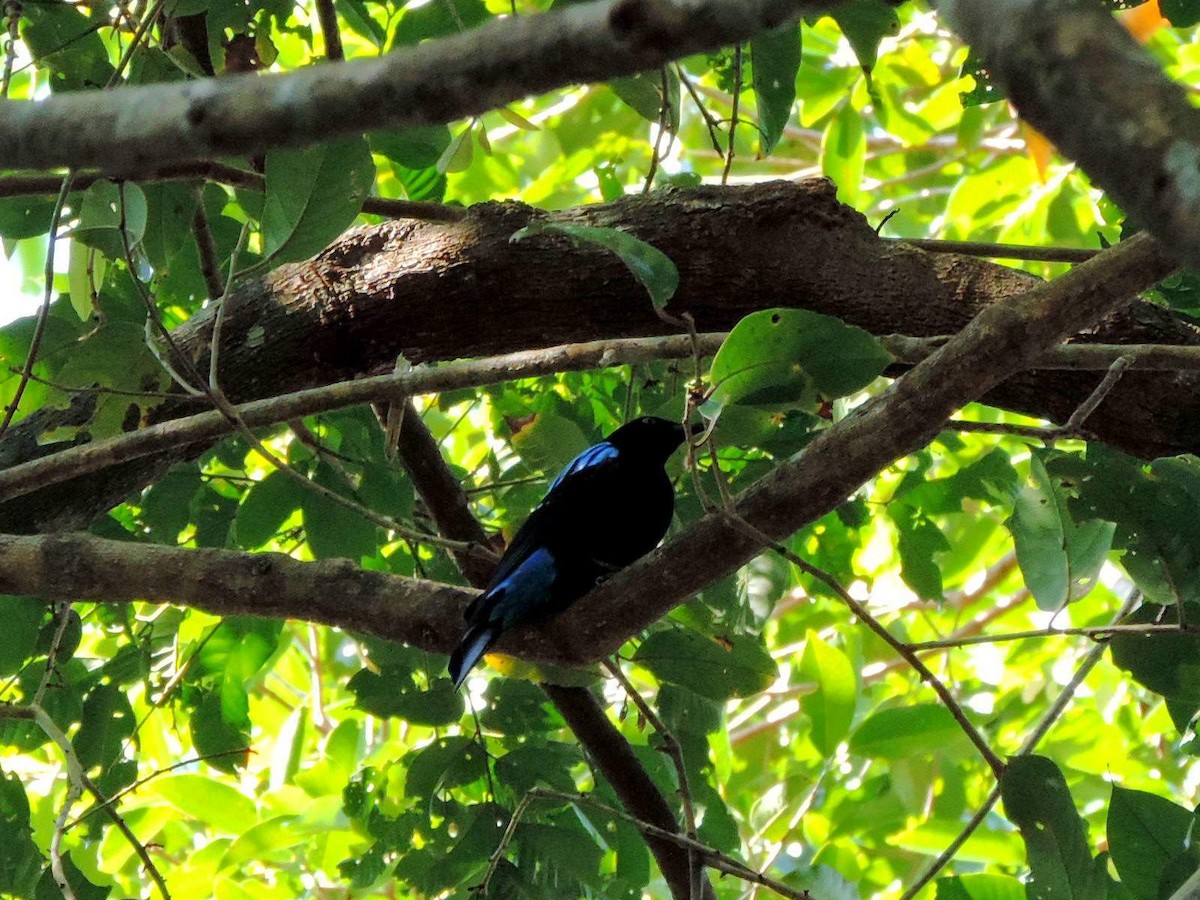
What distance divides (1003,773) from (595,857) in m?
1.01

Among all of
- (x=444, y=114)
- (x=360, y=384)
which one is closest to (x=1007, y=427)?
(x=360, y=384)

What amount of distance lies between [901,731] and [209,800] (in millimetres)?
2385

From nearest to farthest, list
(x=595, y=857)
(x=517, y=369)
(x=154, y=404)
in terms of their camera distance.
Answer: (x=517, y=369) < (x=154, y=404) < (x=595, y=857)

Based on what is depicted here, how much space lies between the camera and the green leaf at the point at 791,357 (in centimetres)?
190

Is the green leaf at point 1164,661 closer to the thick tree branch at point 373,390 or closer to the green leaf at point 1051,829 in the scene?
the green leaf at point 1051,829

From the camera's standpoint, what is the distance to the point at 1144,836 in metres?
2.29

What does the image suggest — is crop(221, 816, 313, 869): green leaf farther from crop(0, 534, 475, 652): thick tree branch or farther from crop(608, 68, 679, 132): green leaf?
crop(608, 68, 679, 132): green leaf

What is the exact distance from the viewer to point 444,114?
1.08 meters

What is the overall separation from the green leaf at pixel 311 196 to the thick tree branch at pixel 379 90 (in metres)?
1.15

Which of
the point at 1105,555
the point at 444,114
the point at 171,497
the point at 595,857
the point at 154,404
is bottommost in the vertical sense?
the point at 595,857

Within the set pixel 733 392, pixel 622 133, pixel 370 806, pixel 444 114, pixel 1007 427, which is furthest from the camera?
pixel 622 133

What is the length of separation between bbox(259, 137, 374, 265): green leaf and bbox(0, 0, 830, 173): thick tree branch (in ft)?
3.77

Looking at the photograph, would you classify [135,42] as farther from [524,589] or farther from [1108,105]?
[1108,105]

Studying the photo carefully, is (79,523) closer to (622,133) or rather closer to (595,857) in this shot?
(595,857)
